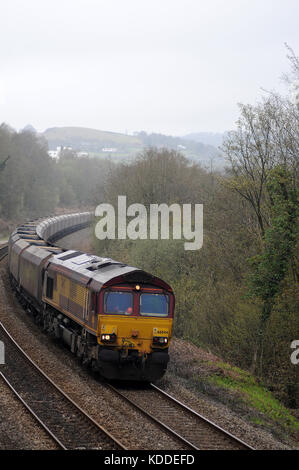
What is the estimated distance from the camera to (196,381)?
1720 cm

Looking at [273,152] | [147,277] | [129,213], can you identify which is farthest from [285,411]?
[129,213]

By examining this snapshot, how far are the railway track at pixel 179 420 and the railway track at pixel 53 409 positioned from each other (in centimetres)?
141

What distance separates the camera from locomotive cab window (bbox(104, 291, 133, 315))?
15500mm

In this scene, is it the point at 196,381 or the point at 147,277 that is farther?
the point at 196,381

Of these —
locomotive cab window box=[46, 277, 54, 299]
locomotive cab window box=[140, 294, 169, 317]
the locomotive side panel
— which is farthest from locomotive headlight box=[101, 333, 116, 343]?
locomotive cab window box=[46, 277, 54, 299]

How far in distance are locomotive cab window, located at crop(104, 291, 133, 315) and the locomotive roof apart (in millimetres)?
395

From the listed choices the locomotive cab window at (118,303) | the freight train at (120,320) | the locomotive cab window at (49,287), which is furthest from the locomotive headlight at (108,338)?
the locomotive cab window at (49,287)

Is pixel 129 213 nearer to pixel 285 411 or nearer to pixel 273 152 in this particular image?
pixel 273 152

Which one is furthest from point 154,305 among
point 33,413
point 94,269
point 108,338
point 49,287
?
point 49,287

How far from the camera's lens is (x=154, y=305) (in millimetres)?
15914

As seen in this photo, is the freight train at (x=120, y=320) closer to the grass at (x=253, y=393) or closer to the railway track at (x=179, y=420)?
the railway track at (x=179, y=420)

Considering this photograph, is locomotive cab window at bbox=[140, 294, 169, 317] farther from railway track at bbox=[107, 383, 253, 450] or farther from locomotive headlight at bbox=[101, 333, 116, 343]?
railway track at bbox=[107, 383, 253, 450]

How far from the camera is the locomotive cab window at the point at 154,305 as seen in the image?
51.7 feet
